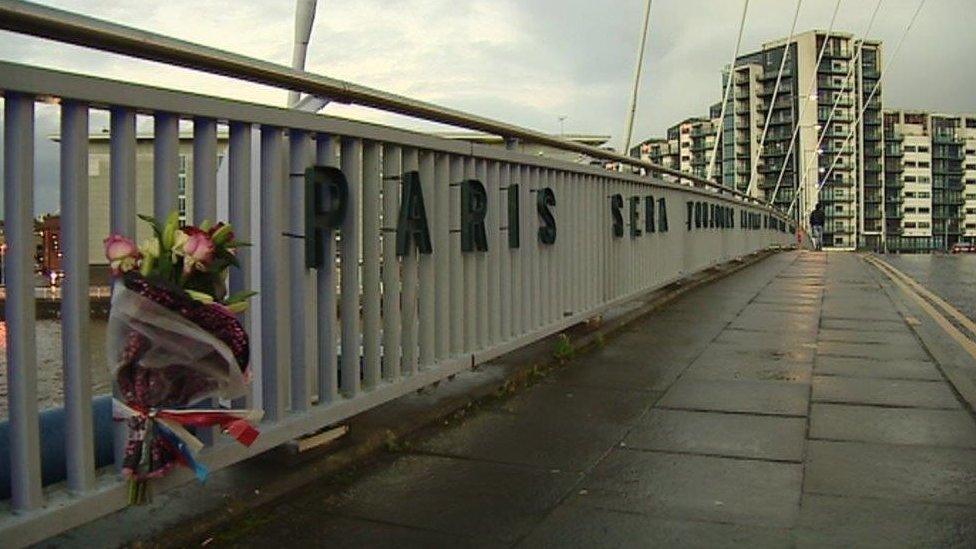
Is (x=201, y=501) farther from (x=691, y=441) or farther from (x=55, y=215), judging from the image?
(x=691, y=441)

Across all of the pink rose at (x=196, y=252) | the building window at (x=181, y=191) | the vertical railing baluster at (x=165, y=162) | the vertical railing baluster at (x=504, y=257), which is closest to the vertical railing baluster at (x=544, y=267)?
the vertical railing baluster at (x=504, y=257)

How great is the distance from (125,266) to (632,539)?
1951mm

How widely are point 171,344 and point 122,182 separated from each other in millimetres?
579

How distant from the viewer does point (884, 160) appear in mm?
153375

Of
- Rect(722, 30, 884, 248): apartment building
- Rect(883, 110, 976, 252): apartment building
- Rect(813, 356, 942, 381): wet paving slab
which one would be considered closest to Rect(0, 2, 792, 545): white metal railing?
Rect(813, 356, 942, 381): wet paving slab

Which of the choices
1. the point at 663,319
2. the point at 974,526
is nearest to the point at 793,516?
the point at 974,526

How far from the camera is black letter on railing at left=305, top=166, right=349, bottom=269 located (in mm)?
3861

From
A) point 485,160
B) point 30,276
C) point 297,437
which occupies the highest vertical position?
point 485,160

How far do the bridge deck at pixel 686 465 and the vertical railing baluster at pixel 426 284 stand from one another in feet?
1.55

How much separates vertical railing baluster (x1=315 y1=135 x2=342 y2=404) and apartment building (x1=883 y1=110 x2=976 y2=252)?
154 metres

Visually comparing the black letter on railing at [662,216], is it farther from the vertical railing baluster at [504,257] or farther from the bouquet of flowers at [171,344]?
the bouquet of flowers at [171,344]

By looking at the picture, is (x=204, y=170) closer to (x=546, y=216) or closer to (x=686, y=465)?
(x=686, y=465)

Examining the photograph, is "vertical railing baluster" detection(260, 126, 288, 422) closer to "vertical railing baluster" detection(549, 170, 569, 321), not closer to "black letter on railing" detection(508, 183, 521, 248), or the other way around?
"black letter on railing" detection(508, 183, 521, 248)

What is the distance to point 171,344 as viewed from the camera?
279 cm
